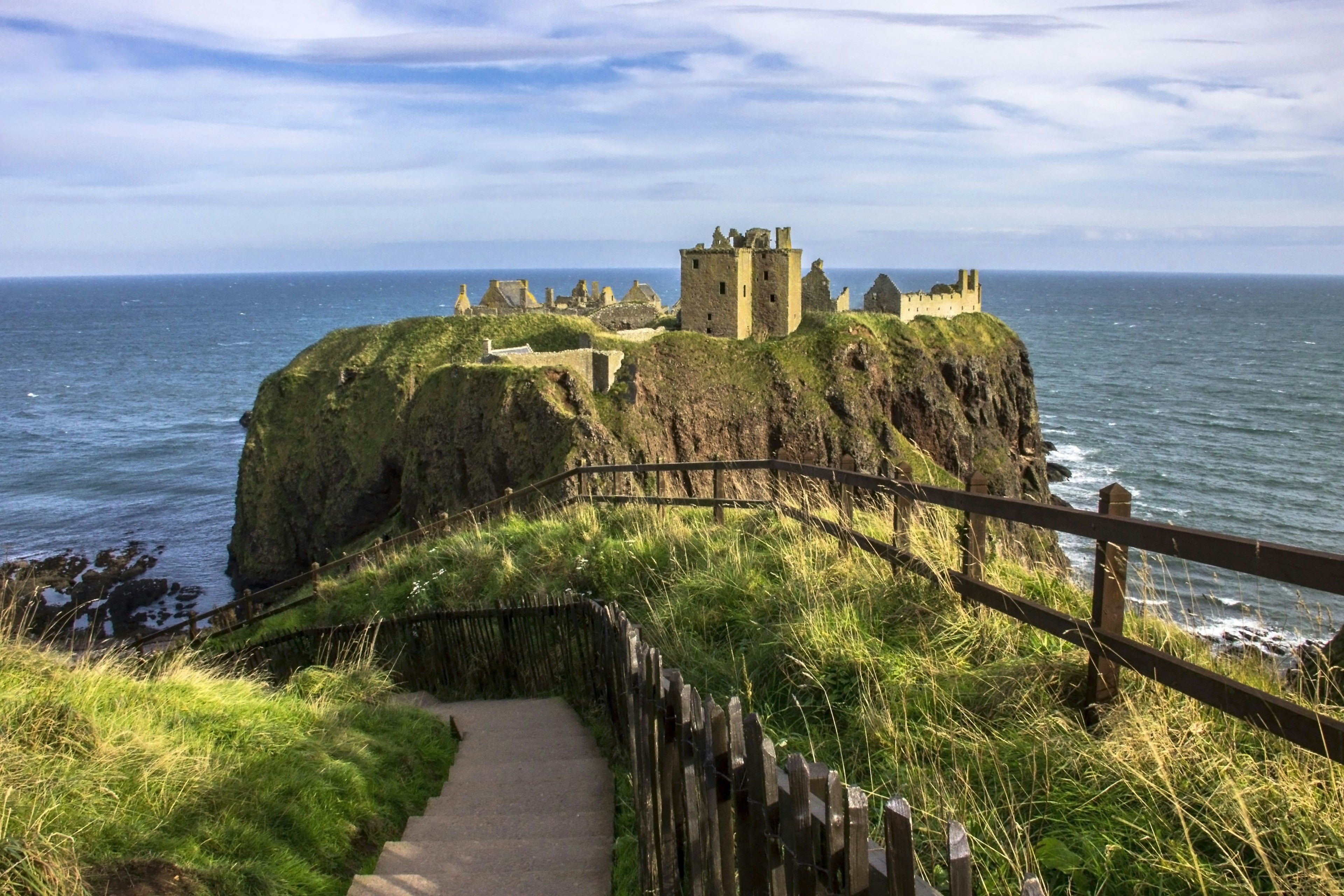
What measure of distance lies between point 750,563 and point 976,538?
8.24 ft

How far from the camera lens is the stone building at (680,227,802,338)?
5022cm

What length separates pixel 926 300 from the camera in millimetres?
61219

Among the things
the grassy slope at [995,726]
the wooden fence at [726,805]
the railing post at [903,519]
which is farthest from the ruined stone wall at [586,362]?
the railing post at [903,519]

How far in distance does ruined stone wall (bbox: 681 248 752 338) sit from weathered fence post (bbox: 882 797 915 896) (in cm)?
4744

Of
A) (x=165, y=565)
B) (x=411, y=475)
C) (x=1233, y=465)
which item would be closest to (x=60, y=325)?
(x=165, y=565)

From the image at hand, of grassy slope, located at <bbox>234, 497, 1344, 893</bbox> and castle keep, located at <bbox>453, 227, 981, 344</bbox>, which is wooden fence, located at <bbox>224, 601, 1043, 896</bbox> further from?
castle keep, located at <bbox>453, 227, 981, 344</bbox>

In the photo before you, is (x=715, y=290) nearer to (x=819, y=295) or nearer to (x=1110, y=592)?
(x=819, y=295)

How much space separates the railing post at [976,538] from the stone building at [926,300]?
52.2 metres

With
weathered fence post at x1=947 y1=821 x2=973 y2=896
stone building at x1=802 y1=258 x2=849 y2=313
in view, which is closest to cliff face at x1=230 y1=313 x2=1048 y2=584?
stone building at x1=802 y1=258 x2=849 y2=313

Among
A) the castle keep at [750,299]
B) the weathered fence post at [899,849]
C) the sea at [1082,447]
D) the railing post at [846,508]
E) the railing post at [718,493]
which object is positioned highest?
the castle keep at [750,299]

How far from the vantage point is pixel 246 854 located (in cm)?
583

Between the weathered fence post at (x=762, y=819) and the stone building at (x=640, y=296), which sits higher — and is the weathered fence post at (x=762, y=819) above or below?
below

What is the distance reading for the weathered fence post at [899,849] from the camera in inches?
104

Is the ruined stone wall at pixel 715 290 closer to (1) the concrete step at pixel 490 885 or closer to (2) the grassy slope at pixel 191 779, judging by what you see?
(2) the grassy slope at pixel 191 779
